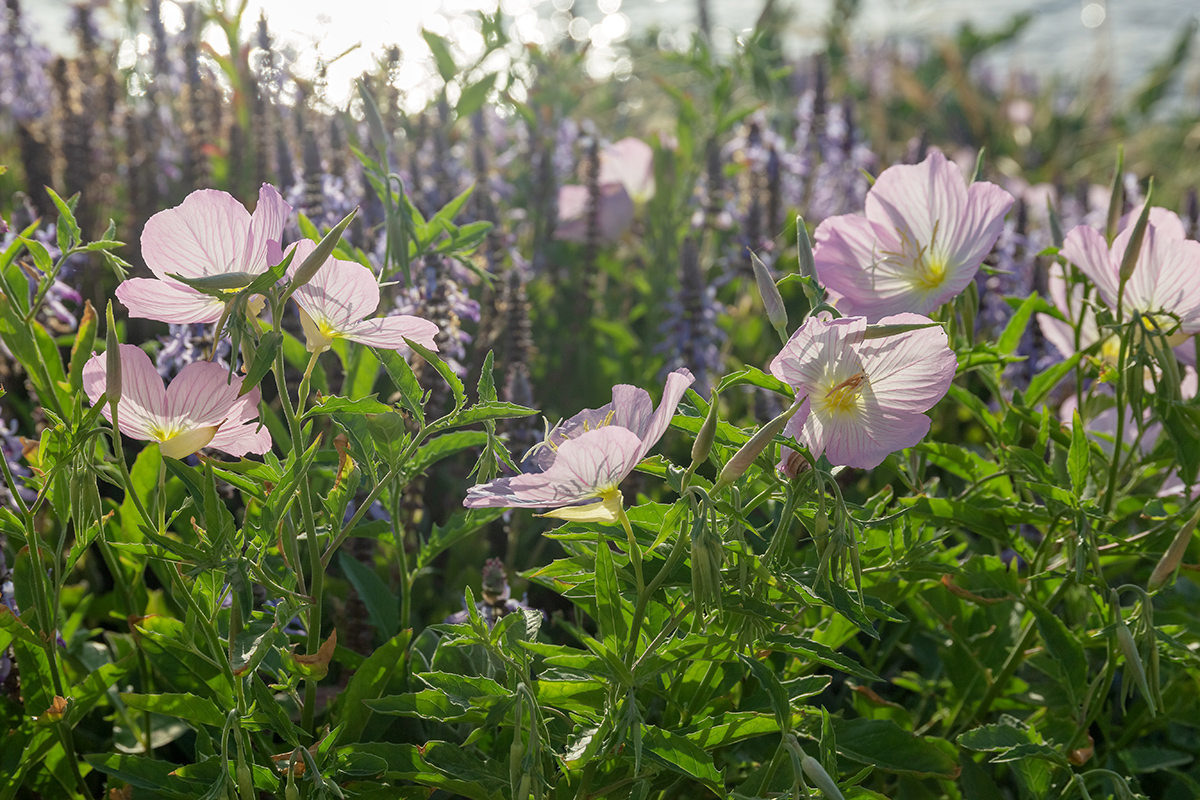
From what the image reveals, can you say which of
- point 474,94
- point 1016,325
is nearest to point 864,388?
point 1016,325

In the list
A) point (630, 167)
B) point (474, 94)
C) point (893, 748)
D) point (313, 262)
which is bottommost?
point (893, 748)

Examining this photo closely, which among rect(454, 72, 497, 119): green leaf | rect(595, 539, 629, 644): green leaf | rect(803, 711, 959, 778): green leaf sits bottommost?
rect(803, 711, 959, 778): green leaf

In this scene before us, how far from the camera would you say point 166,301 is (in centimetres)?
90

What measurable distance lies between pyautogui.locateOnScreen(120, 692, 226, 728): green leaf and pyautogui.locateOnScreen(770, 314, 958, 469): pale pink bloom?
0.64 metres

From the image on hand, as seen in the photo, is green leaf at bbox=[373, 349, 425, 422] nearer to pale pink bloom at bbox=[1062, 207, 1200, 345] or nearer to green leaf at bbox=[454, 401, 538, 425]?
green leaf at bbox=[454, 401, 538, 425]

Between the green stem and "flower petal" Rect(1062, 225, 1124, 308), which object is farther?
"flower petal" Rect(1062, 225, 1124, 308)

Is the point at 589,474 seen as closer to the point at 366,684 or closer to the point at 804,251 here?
the point at 804,251

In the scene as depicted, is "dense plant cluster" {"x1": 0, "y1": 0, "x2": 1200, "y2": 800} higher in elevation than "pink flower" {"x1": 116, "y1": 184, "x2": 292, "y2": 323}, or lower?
lower

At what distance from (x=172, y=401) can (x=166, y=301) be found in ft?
0.29

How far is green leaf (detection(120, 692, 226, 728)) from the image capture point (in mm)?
975

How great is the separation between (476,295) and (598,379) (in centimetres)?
31

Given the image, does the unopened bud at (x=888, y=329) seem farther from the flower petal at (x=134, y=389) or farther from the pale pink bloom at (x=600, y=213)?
the pale pink bloom at (x=600, y=213)

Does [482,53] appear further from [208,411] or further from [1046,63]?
[1046,63]

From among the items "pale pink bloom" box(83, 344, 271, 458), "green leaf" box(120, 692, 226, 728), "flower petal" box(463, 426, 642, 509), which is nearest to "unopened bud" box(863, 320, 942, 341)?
"flower petal" box(463, 426, 642, 509)
